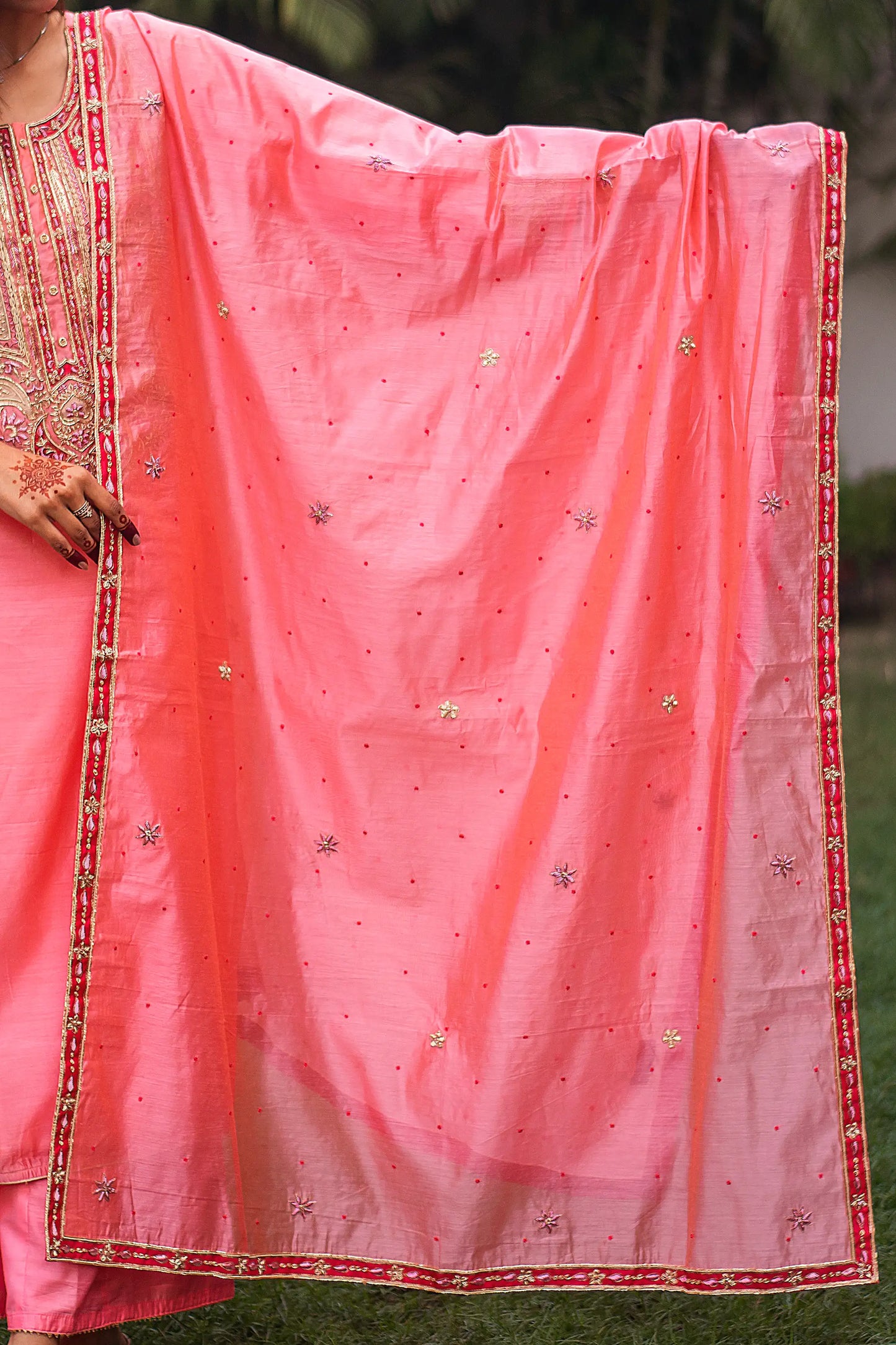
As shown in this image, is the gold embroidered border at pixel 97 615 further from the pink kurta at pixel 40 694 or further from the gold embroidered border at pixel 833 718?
the gold embroidered border at pixel 833 718

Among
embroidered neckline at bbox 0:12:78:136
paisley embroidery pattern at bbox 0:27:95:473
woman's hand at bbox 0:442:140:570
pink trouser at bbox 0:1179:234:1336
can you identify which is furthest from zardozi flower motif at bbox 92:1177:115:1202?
embroidered neckline at bbox 0:12:78:136

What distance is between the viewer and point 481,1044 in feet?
6.29

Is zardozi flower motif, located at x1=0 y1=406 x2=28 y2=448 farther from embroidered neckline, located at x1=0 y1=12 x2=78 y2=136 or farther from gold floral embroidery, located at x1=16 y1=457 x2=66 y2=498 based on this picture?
embroidered neckline, located at x1=0 y1=12 x2=78 y2=136

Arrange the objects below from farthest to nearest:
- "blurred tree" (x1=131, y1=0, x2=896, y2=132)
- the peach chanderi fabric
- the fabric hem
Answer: "blurred tree" (x1=131, y1=0, x2=896, y2=132) → the peach chanderi fabric → the fabric hem

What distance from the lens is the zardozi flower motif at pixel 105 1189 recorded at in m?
1.78

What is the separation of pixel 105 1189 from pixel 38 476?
851mm

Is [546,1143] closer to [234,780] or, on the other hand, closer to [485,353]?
[234,780]

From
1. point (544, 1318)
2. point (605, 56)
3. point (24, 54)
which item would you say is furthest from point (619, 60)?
point (544, 1318)

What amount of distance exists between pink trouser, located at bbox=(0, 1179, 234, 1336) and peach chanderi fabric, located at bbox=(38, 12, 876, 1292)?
0.32 feet

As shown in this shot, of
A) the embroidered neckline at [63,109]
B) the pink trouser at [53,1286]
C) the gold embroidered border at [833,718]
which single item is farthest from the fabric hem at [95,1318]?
the embroidered neckline at [63,109]

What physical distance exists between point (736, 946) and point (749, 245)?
90 centimetres

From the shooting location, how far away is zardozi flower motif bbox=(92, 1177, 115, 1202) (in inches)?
70.2

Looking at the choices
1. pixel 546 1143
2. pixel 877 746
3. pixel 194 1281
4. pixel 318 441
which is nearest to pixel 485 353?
pixel 318 441

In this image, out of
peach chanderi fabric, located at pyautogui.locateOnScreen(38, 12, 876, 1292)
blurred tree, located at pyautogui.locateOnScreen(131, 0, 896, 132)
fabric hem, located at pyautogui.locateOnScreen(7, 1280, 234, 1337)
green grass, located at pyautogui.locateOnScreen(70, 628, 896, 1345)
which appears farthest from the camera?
blurred tree, located at pyautogui.locateOnScreen(131, 0, 896, 132)
